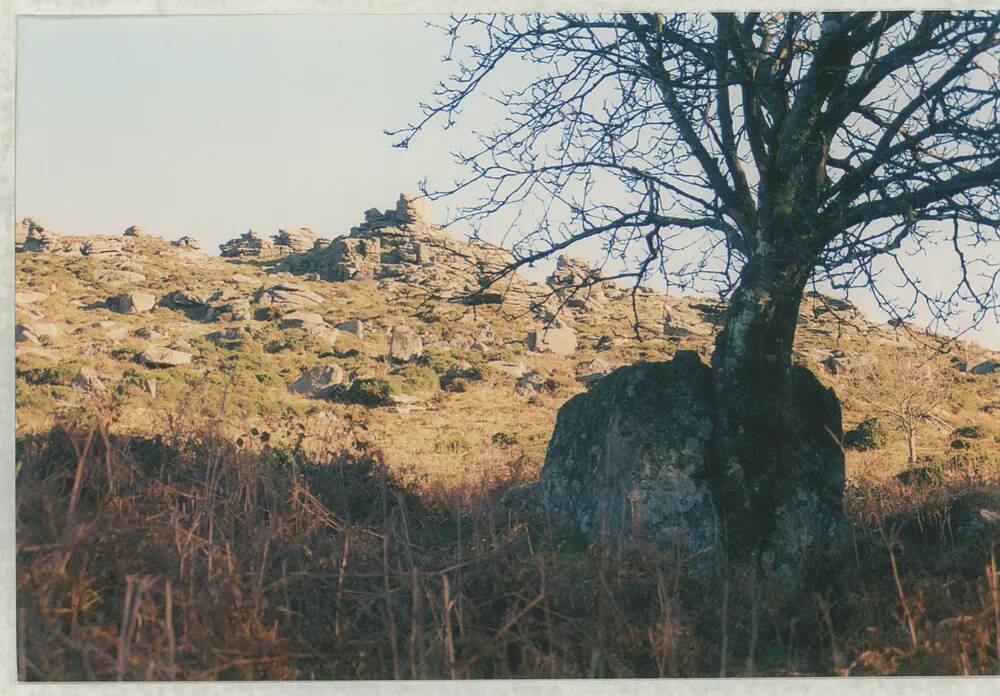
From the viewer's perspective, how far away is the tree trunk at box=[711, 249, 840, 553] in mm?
6676

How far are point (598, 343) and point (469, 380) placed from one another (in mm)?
6618

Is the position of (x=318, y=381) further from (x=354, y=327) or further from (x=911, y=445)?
(x=911, y=445)

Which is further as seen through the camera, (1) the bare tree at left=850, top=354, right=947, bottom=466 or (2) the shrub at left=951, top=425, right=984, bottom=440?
(2) the shrub at left=951, top=425, right=984, bottom=440

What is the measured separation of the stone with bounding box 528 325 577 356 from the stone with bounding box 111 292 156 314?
14.5 meters

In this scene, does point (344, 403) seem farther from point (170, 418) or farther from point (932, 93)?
point (932, 93)

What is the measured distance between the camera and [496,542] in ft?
18.1

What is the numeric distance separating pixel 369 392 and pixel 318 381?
1.98 meters

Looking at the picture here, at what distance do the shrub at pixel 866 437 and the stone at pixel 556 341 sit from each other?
11739 millimetres

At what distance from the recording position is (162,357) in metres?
24.2

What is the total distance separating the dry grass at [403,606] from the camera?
14.1 feet

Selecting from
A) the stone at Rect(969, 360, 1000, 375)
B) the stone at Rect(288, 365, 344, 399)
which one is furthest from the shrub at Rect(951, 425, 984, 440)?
the stone at Rect(288, 365, 344, 399)

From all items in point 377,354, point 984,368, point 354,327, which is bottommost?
point 984,368

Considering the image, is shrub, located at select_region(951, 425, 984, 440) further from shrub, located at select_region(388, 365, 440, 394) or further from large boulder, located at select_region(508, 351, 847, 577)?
large boulder, located at select_region(508, 351, 847, 577)

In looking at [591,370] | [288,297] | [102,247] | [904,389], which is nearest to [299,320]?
[288,297]
